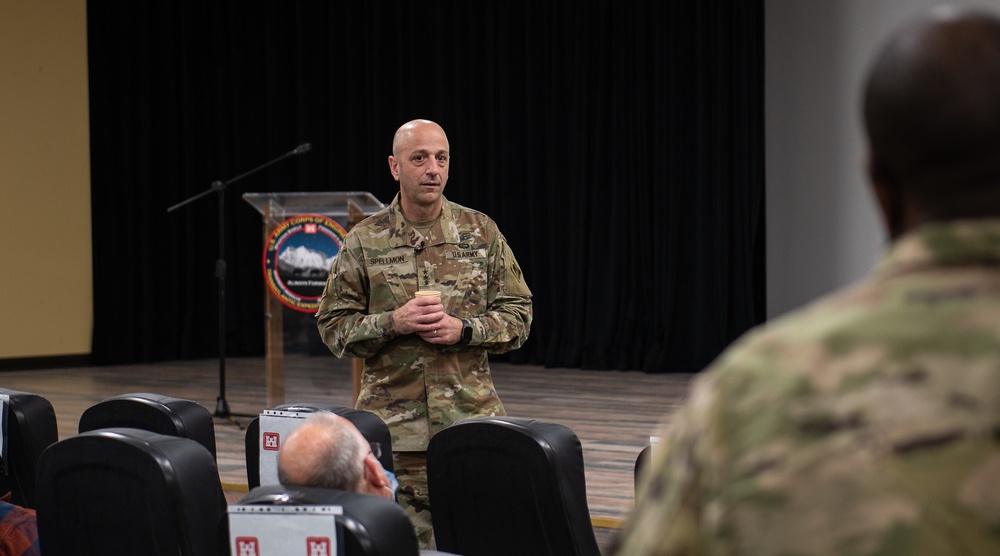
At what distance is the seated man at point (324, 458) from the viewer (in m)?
2.05

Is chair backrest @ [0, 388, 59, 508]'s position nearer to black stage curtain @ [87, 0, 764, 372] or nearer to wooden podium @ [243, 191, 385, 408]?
wooden podium @ [243, 191, 385, 408]

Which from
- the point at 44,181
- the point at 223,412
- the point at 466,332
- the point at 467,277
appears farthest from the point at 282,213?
the point at 44,181

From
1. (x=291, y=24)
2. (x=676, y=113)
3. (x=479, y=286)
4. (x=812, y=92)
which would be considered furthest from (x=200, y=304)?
(x=479, y=286)

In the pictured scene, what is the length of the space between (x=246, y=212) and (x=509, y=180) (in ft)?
8.89

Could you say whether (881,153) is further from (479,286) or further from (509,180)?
(509,180)

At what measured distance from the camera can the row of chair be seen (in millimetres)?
2404

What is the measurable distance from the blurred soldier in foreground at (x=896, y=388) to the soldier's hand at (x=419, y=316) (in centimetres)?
236

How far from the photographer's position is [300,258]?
6160mm

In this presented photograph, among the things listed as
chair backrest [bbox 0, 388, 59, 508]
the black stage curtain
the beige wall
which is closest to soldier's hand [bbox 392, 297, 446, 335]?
chair backrest [bbox 0, 388, 59, 508]

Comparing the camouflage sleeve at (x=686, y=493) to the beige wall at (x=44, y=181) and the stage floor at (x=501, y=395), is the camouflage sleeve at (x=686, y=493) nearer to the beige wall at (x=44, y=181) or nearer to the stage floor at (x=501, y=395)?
the stage floor at (x=501, y=395)

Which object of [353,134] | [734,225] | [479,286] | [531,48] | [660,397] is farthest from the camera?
[353,134]

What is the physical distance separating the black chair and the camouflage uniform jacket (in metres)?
0.84

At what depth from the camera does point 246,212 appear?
11.0 meters

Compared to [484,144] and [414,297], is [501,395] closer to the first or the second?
[484,144]
